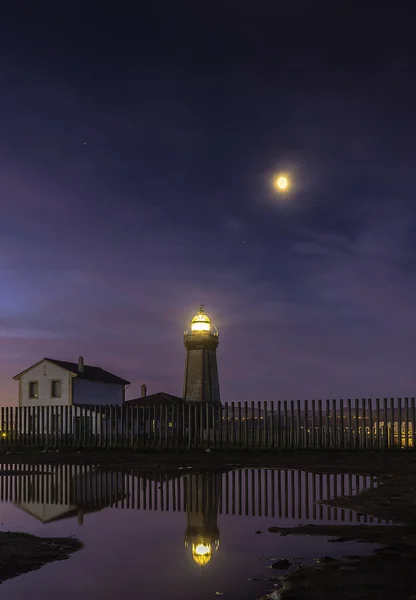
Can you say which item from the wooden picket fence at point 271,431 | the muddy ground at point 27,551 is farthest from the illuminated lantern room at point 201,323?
the muddy ground at point 27,551

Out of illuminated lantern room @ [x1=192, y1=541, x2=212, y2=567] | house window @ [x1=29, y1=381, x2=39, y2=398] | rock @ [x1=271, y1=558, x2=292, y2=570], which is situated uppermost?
house window @ [x1=29, y1=381, x2=39, y2=398]

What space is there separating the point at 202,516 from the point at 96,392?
34.5 metres

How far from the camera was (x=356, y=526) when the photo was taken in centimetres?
895

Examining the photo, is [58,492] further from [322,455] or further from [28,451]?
[28,451]

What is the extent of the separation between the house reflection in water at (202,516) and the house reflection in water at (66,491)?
5.35ft

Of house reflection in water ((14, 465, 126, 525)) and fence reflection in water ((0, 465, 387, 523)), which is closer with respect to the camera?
fence reflection in water ((0, 465, 387, 523))

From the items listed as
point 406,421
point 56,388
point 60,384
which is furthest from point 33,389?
point 406,421

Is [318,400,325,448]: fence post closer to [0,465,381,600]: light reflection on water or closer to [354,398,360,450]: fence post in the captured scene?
[354,398,360,450]: fence post

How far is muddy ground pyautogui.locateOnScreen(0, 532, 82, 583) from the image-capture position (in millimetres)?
7020

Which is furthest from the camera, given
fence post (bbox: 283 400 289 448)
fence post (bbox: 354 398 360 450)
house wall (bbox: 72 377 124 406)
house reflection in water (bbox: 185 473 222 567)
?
house wall (bbox: 72 377 124 406)

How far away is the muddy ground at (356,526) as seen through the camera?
19.4 feet

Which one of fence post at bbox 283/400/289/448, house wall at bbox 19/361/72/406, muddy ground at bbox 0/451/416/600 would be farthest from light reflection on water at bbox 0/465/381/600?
house wall at bbox 19/361/72/406

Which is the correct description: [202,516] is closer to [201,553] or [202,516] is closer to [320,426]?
[201,553]

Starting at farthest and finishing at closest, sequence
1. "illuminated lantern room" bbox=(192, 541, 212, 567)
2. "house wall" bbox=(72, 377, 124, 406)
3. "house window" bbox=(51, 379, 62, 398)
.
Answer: "house wall" bbox=(72, 377, 124, 406)
"house window" bbox=(51, 379, 62, 398)
"illuminated lantern room" bbox=(192, 541, 212, 567)
